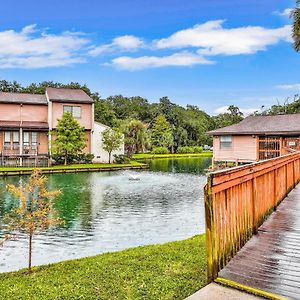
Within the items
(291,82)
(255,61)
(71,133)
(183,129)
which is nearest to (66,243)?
(71,133)

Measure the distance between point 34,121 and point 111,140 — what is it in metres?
7.72

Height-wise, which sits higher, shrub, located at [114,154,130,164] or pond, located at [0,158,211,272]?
shrub, located at [114,154,130,164]

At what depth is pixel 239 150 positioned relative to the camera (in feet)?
90.9

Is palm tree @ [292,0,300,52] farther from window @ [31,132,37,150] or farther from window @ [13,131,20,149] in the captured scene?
window @ [13,131,20,149]

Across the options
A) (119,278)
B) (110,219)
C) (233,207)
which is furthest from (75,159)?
(233,207)

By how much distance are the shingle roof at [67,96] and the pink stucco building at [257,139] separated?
14.6 m

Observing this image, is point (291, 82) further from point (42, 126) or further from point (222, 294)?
point (222, 294)

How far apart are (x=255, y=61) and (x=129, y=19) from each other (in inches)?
535

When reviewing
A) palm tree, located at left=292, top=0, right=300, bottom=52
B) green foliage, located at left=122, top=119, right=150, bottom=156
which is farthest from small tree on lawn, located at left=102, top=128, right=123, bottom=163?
palm tree, located at left=292, top=0, right=300, bottom=52

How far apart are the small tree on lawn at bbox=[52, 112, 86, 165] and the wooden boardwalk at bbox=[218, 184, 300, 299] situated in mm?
28535

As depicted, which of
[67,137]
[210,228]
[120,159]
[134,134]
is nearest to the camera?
[210,228]

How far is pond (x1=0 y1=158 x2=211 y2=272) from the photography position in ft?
28.2

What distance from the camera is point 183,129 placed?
64625 millimetres

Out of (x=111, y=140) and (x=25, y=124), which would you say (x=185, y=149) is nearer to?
(x=111, y=140)
